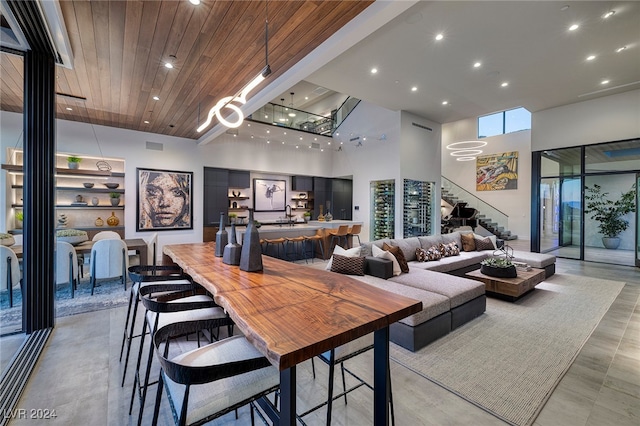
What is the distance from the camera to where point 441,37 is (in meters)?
4.20

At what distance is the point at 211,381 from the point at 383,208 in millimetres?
7738

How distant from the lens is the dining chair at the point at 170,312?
4.78ft

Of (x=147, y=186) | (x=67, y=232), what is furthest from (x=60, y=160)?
(x=67, y=232)

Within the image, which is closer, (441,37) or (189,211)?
(441,37)

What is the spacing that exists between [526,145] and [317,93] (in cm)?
832

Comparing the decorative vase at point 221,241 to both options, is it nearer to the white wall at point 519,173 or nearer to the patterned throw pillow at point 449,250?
the patterned throw pillow at point 449,250

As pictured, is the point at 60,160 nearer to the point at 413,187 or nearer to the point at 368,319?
the point at 368,319

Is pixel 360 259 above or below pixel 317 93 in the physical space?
below

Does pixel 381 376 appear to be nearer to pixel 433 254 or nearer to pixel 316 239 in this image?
pixel 433 254

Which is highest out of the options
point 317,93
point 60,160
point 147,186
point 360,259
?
point 317,93

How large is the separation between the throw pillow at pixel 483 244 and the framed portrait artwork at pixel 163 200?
7.18 meters

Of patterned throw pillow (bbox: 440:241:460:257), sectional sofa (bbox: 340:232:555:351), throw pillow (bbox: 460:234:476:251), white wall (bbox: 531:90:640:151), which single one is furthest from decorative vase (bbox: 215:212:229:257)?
white wall (bbox: 531:90:640:151)

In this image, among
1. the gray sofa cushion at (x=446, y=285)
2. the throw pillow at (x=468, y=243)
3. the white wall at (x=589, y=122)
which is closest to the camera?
the gray sofa cushion at (x=446, y=285)

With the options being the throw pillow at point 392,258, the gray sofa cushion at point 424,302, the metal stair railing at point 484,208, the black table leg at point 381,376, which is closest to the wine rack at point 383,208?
the throw pillow at point 392,258
